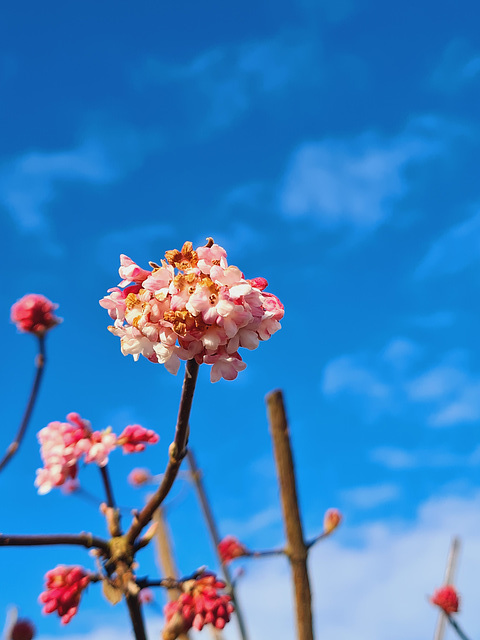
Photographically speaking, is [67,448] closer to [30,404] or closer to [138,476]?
[30,404]

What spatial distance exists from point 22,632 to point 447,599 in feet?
9.34

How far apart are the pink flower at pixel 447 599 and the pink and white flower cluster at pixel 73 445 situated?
271cm

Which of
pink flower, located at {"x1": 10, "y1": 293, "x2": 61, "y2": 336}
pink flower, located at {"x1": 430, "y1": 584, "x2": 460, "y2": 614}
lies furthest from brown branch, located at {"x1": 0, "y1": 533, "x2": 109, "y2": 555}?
pink flower, located at {"x1": 430, "y1": 584, "x2": 460, "y2": 614}

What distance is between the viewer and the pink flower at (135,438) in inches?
105

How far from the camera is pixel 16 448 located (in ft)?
10.4

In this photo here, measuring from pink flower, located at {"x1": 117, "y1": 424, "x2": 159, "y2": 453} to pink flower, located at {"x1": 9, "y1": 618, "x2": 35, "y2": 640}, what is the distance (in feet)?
5.01

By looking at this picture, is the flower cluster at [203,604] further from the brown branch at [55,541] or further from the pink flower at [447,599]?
the pink flower at [447,599]

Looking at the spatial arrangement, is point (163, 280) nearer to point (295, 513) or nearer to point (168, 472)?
point (168, 472)

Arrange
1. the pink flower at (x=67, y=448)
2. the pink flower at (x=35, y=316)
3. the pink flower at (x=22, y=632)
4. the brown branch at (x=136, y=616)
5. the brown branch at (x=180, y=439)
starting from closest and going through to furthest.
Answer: the brown branch at (x=180, y=439) → the brown branch at (x=136, y=616) → the pink flower at (x=67, y=448) → the pink flower at (x=22, y=632) → the pink flower at (x=35, y=316)

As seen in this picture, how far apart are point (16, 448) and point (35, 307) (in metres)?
1.10

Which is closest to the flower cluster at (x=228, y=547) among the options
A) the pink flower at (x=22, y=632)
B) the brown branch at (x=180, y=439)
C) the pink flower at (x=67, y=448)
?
the pink flower at (x=22, y=632)

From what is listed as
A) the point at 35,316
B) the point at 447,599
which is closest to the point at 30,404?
the point at 35,316

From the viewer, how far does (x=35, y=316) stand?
12.9 ft

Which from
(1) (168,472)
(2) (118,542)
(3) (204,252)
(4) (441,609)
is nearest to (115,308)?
(3) (204,252)
